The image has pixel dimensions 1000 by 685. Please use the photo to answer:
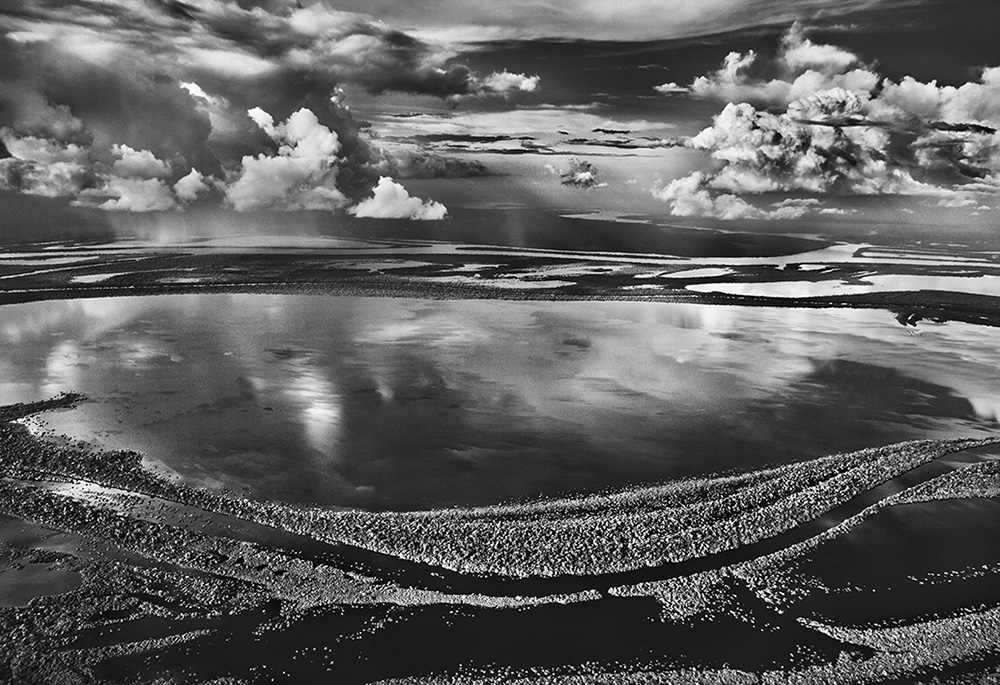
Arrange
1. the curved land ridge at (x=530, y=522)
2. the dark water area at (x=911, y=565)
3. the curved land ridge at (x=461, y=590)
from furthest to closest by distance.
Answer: the curved land ridge at (x=530, y=522) → the dark water area at (x=911, y=565) → the curved land ridge at (x=461, y=590)

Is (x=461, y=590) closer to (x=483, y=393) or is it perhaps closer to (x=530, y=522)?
(x=530, y=522)

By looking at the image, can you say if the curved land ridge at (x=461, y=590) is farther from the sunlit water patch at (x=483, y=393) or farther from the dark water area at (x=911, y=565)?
the sunlit water patch at (x=483, y=393)

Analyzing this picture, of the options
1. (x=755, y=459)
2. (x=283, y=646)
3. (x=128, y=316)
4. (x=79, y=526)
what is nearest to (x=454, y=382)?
(x=755, y=459)

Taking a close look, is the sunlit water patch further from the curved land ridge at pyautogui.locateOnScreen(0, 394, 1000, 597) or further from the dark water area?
the dark water area

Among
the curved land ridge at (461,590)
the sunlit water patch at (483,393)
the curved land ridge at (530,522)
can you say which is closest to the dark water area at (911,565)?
the curved land ridge at (461,590)

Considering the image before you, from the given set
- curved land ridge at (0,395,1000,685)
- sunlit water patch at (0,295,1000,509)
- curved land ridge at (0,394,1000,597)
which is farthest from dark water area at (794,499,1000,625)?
sunlit water patch at (0,295,1000,509)

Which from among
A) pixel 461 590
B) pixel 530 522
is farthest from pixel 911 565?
pixel 461 590
